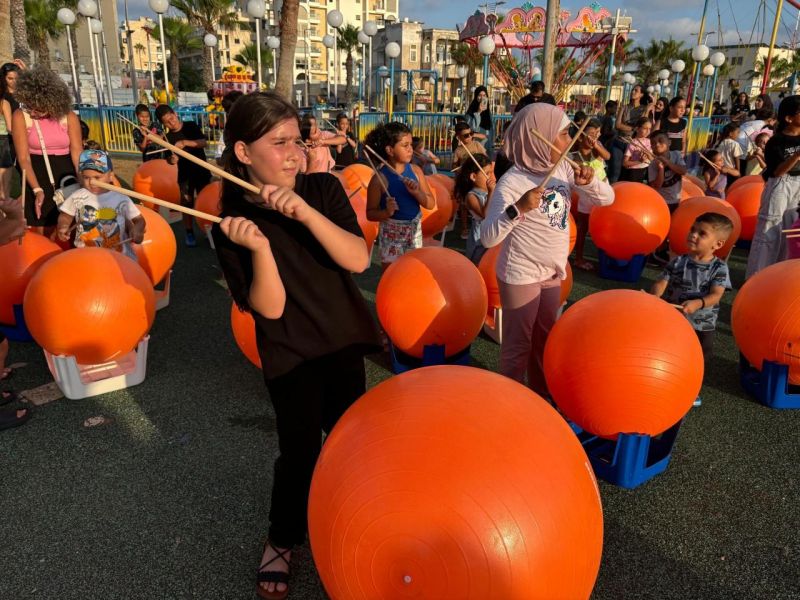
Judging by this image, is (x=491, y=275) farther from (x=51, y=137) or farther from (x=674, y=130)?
(x=674, y=130)

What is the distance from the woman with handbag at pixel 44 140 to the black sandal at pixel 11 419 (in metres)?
2.14

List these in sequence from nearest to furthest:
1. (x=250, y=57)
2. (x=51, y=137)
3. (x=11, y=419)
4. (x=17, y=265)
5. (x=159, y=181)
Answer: (x=11, y=419)
(x=17, y=265)
(x=51, y=137)
(x=159, y=181)
(x=250, y=57)

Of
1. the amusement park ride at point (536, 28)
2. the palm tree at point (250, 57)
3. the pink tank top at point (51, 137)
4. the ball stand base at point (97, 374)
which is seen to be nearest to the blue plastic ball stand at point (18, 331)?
the ball stand base at point (97, 374)

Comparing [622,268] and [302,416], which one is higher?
[302,416]

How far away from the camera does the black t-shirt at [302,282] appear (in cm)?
220

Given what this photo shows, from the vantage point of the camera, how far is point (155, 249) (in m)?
5.84

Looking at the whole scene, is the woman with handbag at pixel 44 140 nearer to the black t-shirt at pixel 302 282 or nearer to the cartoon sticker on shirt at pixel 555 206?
the black t-shirt at pixel 302 282

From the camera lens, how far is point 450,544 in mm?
1668

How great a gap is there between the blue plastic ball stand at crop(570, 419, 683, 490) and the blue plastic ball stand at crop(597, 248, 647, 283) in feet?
13.8

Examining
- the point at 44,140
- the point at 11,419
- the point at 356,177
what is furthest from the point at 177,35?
the point at 11,419

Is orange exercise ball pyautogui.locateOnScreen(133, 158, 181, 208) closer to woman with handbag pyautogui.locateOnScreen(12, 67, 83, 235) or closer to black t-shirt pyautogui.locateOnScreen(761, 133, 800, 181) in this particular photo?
woman with handbag pyautogui.locateOnScreen(12, 67, 83, 235)

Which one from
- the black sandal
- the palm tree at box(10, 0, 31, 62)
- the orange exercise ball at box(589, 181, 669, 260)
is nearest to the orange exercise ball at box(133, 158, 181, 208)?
the black sandal

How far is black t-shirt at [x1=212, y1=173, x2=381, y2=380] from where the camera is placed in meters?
2.20

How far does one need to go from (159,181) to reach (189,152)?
3.60ft
